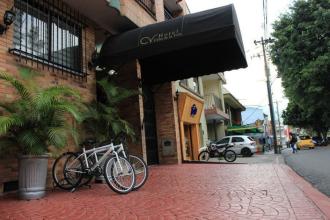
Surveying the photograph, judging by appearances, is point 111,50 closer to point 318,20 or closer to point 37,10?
point 37,10

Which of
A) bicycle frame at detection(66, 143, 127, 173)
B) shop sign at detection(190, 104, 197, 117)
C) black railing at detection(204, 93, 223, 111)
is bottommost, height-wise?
bicycle frame at detection(66, 143, 127, 173)

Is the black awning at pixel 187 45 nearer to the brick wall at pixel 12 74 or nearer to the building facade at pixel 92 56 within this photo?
the building facade at pixel 92 56

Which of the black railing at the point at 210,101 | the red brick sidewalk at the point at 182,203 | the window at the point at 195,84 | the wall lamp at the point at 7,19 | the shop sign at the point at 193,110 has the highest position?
the window at the point at 195,84

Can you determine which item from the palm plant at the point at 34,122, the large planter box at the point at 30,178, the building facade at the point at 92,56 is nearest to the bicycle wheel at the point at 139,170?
the palm plant at the point at 34,122

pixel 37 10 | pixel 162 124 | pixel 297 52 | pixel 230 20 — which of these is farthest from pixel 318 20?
pixel 37 10

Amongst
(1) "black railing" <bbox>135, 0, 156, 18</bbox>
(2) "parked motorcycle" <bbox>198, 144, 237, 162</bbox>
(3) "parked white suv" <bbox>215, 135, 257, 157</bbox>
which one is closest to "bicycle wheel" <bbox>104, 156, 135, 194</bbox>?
(1) "black railing" <bbox>135, 0, 156, 18</bbox>

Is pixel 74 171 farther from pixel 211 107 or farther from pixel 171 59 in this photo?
pixel 211 107

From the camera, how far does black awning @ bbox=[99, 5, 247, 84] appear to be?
8.38 metres

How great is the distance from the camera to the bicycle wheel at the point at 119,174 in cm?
616

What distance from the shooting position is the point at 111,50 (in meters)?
9.57

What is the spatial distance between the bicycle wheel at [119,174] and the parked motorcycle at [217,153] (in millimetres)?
11116

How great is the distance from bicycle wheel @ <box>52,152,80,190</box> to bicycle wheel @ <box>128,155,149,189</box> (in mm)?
1327

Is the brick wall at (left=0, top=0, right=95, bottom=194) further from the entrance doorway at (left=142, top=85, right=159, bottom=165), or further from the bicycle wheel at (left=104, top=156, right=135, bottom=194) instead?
the entrance doorway at (left=142, top=85, right=159, bottom=165)

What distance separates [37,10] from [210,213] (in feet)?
21.0
